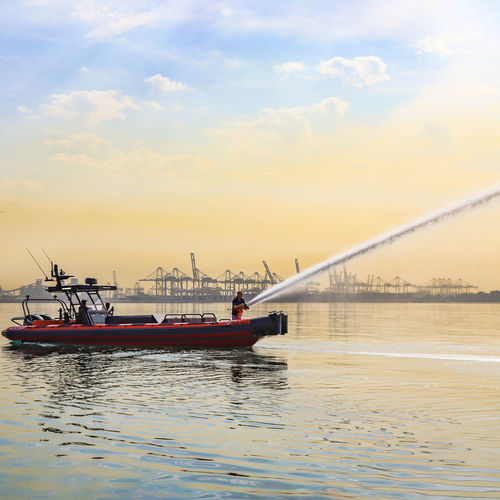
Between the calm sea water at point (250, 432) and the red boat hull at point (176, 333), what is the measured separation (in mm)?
7988

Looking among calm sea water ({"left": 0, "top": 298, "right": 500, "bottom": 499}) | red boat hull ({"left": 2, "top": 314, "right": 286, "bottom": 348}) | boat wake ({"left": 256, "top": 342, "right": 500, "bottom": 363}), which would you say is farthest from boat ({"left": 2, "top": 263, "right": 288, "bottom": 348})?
calm sea water ({"left": 0, "top": 298, "right": 500, "bottom": 499})

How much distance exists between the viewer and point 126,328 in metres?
40.2

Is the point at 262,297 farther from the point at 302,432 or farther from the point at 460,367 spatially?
the point at 302,432

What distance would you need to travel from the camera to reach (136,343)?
40281 mm

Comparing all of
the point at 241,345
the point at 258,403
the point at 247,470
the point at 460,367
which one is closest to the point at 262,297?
the point at 241,345

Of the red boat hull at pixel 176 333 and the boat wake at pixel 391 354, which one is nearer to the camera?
the boat wake at pixel 391 354

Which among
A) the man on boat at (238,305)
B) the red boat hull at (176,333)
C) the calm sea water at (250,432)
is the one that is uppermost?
the man on boat at (238,305)

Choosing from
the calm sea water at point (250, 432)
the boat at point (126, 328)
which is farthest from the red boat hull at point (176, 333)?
the calm sea water at point (250, 432)

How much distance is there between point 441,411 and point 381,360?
15497mm

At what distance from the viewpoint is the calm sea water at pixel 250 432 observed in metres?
11.8

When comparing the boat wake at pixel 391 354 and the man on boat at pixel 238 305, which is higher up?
the man on boat at pixel 238 305

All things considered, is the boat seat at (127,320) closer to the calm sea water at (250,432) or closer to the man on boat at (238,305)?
the man on boat at (238,305)

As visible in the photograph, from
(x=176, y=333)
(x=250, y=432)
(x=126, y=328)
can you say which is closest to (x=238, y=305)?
(x=176, y=333)

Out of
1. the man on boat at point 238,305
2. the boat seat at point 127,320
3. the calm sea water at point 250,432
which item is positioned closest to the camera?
the calm sea water at point 250,432
